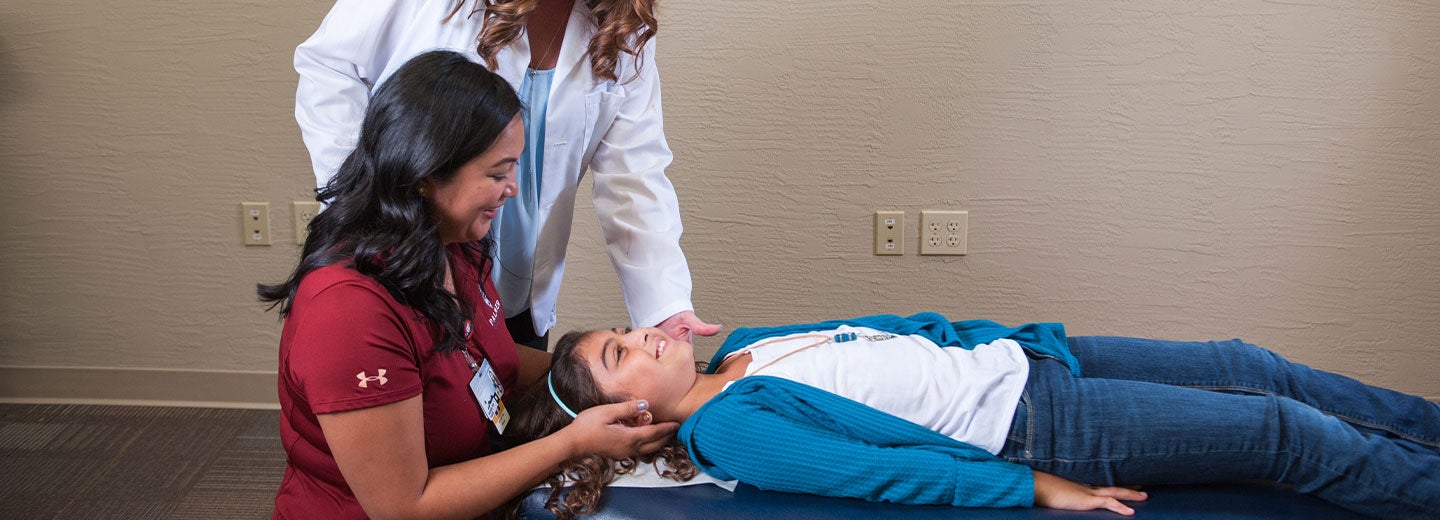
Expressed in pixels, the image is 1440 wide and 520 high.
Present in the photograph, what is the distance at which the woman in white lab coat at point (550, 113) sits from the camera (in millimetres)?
1404

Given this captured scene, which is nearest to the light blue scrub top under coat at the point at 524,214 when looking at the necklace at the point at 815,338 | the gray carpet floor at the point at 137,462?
the necklace at the point at 815,338

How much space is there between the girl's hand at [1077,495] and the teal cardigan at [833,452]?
35mm

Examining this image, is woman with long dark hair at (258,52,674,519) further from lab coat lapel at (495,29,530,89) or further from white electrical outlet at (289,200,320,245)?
white electrical outlet at (289,200,320,245)

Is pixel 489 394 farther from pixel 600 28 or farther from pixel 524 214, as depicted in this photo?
pixel 600 28

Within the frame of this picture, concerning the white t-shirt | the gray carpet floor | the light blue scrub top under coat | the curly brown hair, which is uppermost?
the curly brown hair

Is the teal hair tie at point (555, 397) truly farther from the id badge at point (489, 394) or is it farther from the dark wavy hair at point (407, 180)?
the dark wavy hair at point (407, 180)

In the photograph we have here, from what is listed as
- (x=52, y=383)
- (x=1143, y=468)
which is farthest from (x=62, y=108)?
(x=1143, y=468)

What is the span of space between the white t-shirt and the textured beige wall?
0.90 m

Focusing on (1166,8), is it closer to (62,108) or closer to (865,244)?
(865,244)

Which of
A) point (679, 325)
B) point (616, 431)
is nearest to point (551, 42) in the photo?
point (679, 325)

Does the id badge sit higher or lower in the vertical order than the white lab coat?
lower

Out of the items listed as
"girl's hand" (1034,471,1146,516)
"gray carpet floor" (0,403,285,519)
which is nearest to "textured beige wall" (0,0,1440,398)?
"gray carpet floor" (0,403,285,519)

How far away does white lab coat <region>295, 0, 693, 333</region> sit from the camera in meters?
1.40

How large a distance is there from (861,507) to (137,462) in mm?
1899
